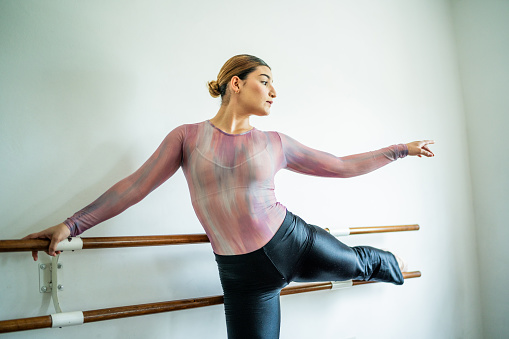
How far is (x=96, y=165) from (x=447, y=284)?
6.16 ft

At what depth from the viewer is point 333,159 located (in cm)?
148

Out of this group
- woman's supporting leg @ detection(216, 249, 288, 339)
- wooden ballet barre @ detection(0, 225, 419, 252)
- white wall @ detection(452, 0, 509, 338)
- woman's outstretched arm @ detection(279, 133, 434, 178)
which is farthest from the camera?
Answer: white wall @ detection(452, 0, 509, 338)

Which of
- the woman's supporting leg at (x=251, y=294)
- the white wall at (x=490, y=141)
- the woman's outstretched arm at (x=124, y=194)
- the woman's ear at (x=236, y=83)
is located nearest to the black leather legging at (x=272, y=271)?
the woman's supporting leg at (x=251, y=294)

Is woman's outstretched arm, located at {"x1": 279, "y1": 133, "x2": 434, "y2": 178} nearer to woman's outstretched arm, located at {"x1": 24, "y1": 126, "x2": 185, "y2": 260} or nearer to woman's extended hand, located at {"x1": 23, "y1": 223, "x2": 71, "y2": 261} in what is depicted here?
woman's outstretched arm, located at {"x1": 24, "y1": 126, "x2": 185, "y2": 260}

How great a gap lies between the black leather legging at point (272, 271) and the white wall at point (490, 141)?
137 centimetres

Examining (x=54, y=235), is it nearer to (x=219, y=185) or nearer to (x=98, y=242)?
(x=98, y=242)

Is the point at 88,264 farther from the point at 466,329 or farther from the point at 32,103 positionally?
the point at 466,329

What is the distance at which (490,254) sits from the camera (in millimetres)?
2309

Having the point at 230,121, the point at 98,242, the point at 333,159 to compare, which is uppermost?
the point at 230,121

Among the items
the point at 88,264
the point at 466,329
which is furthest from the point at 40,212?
the point at 466,329

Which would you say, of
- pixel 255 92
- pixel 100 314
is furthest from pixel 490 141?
pixel 100 314

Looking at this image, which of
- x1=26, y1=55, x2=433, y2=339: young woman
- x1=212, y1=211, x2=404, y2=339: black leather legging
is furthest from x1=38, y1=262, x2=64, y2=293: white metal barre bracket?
x1=212, y1=211, x2=404, y2=339: black leather legging

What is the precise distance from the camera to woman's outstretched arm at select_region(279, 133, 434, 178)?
4.70 ft

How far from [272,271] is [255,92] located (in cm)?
56
